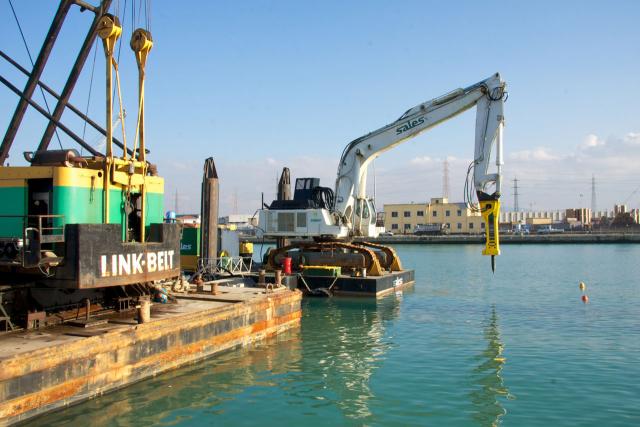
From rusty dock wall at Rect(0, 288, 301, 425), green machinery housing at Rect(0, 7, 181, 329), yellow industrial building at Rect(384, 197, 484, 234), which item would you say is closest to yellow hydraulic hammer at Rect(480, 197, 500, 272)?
rusty dock wall at Rect(0, 288, 301, 425)

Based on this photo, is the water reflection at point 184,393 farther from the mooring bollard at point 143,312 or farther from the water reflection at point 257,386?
the mooring bollard at point 143,312

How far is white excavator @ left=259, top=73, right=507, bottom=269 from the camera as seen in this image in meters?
25.4

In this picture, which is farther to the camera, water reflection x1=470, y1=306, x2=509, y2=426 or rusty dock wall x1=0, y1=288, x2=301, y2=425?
water reflection x1=470, y1=306, x2=509, y2=426

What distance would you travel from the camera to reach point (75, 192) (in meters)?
11.7

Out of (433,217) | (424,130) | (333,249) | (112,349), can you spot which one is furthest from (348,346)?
(433,217)

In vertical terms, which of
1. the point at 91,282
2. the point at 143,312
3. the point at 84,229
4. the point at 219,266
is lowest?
the point at 143,312

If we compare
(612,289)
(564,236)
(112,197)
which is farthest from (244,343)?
(564,236)

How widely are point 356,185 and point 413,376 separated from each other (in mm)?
16156

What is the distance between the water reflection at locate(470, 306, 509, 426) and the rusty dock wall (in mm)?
5982

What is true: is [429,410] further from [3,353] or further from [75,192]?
[75,192]

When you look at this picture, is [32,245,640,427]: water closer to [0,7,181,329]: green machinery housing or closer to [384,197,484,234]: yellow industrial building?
[0,7,181,329]: green machinery housing

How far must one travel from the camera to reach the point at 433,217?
115000 millimetres

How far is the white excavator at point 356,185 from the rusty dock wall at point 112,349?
11563 millimetres

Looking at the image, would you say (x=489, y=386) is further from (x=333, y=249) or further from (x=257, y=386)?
(x=333, y=249)
